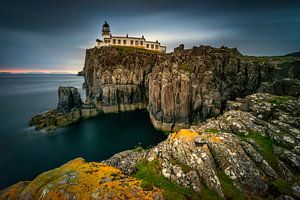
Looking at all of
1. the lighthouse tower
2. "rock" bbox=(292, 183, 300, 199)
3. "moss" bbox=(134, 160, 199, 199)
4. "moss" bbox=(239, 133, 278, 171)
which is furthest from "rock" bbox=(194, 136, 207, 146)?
the lighthouse tower

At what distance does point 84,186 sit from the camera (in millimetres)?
11102

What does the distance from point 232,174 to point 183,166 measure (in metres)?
3.58

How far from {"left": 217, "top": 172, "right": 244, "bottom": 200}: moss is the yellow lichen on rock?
15.2 ft

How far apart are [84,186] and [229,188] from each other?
1004cm

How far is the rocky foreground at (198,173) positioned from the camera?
10.8 meters

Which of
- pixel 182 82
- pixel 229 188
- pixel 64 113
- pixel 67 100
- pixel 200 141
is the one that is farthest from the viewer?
pixel 67 100

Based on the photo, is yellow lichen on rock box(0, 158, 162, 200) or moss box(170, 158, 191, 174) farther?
moss box(170, 158, 191, 174)

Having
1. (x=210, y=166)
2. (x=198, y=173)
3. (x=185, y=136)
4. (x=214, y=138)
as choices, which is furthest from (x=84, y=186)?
(x=214, y=138)

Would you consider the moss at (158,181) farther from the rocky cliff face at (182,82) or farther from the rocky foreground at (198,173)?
the rocky cliff face at (182,82)

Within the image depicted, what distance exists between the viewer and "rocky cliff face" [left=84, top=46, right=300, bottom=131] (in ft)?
165

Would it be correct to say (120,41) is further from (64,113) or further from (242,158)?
(242,158)

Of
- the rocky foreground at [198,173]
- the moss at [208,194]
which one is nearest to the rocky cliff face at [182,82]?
the rocky foreground at [198,173]

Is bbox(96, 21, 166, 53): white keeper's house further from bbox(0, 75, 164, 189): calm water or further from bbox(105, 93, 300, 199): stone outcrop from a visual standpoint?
bbox(105, 93, 300, 199): stone outcrop

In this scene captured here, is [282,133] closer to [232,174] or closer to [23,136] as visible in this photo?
[232,174]
